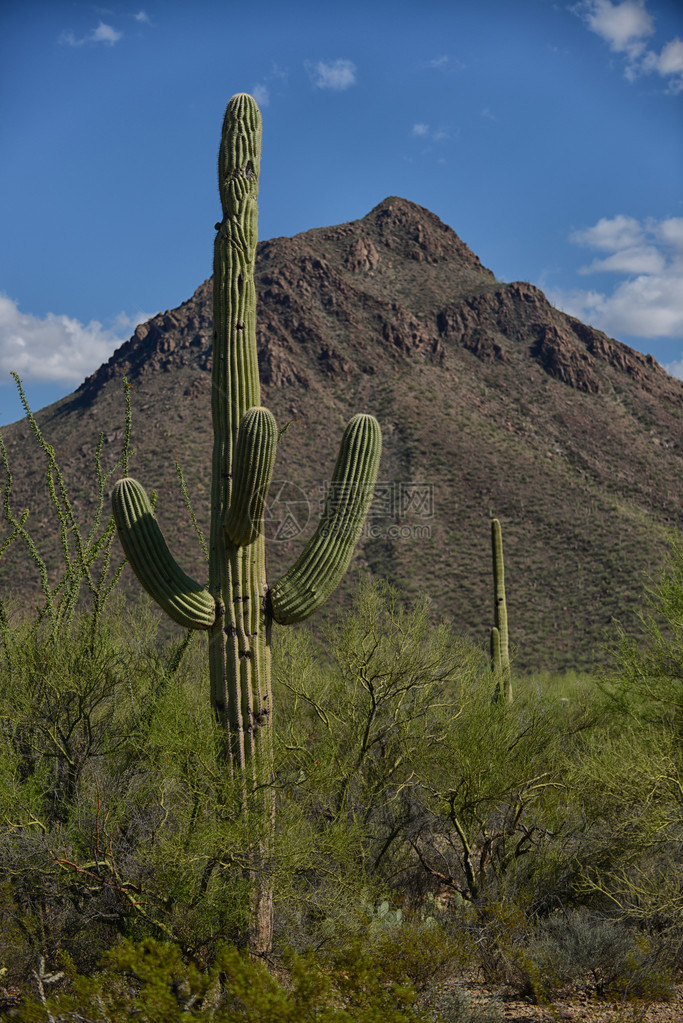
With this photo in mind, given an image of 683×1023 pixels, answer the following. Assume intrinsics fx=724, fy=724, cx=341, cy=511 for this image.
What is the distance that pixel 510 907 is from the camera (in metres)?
6.86

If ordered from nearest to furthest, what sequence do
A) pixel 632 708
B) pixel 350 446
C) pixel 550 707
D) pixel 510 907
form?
pixel 350 446 < pixel 510 907 < pixel 632 708 < pixel 550 707

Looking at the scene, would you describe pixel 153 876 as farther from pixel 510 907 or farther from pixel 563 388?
pixel 563 388

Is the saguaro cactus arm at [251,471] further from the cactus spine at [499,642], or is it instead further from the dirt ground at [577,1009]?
the cactus spine at [499,642]

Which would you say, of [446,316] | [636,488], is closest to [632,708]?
[636,488]

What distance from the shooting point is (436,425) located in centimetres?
3731

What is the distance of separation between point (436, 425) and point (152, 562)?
33.2 metres

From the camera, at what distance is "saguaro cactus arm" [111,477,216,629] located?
5.07 meters

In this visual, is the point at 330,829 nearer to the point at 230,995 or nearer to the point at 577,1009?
the point at 230,995

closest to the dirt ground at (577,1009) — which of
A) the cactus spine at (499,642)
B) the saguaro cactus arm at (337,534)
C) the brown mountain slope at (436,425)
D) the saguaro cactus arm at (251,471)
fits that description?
the saguaro cactus arm at (337,534)

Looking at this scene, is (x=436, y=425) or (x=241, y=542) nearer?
(x=241, y=542)

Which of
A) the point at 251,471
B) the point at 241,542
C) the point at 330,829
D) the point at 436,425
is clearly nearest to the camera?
the point at 251,471

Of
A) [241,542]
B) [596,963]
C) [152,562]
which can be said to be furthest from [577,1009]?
[152,562]

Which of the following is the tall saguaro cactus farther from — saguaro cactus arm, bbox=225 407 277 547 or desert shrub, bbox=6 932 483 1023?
desert shrub, bbox=6 932 483 1023

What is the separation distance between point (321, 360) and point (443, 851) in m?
37.5
